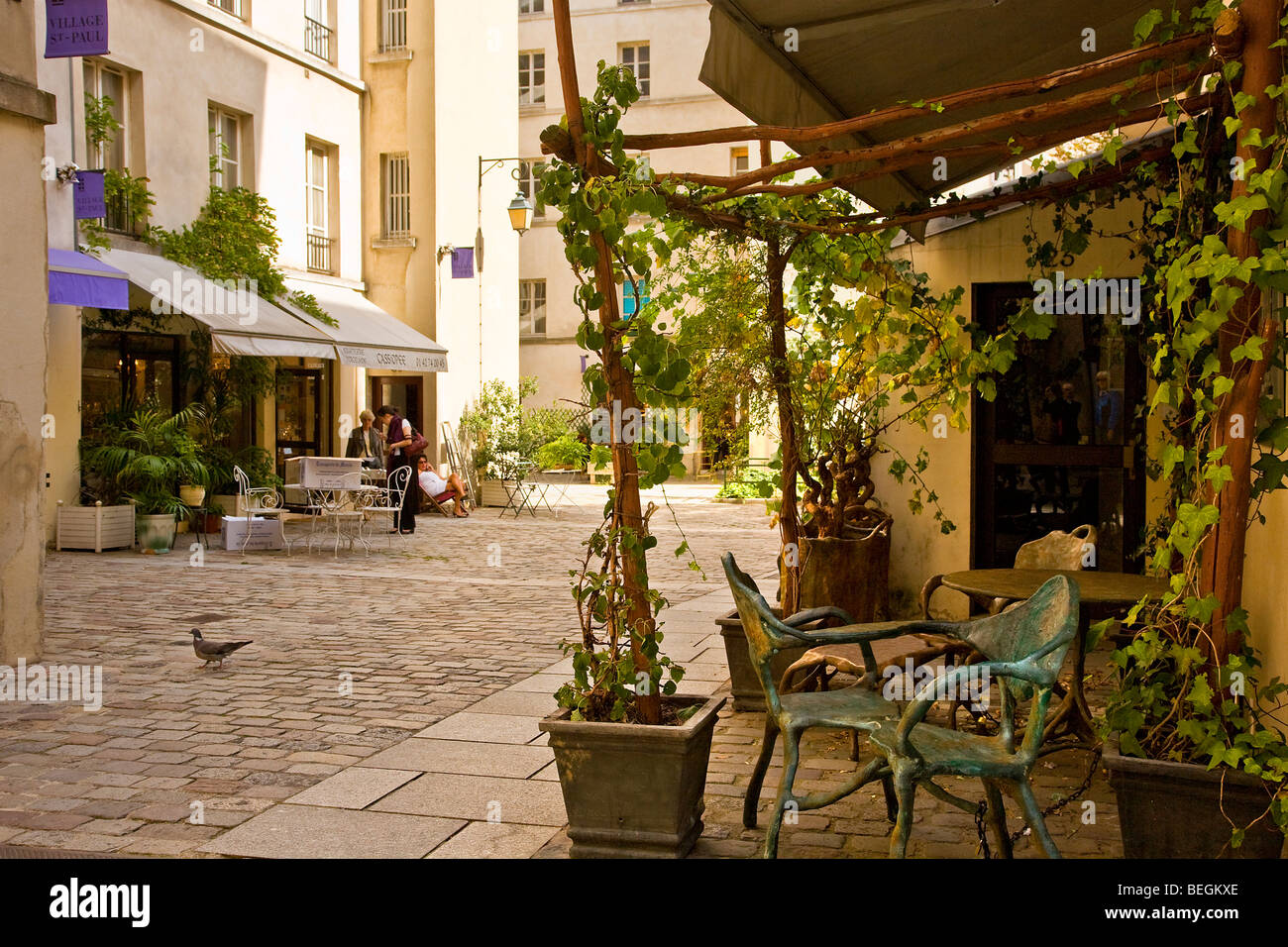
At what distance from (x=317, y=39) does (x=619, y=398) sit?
1820 centimetres

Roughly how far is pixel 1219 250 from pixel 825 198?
3418 millimetres

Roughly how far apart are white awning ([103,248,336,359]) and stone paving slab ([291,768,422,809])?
10.3 m

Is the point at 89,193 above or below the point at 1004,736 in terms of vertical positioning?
above

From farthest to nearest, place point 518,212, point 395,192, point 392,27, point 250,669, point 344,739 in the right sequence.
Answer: point 395,192, point 392,27, point 518,212, point 250,669, point 344,739

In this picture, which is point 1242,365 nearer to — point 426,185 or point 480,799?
point 480,799

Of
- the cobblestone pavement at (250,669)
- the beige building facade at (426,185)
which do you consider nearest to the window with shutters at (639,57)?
the beige building facade at (426,185)

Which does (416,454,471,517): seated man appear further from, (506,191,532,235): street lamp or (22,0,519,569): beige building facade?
(506,191,532,235): street lamp

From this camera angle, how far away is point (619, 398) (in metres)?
4.16

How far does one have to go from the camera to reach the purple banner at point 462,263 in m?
21.3

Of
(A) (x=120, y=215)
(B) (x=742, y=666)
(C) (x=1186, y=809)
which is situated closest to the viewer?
(C) (x=1186, y=809)

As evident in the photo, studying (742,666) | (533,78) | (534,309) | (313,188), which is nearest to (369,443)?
(313,188)

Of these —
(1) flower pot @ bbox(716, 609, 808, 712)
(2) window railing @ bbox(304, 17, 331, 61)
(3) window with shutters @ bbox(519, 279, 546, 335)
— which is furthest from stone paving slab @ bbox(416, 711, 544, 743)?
(3) window with shutters @ bbox(519, 279, 546, 335)

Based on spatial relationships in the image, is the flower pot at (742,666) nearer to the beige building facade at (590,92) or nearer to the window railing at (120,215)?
the window railing at (120,215)
